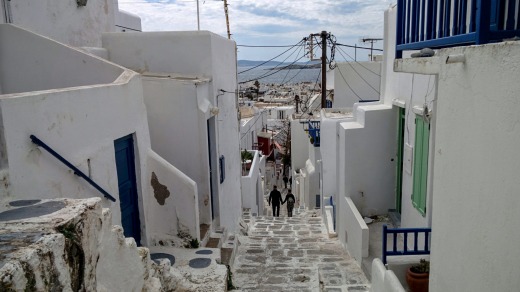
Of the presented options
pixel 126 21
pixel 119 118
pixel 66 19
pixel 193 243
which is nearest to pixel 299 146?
pixel 126 21

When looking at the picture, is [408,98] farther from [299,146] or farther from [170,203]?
[299,146]

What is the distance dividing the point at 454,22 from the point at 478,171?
4.12 feet

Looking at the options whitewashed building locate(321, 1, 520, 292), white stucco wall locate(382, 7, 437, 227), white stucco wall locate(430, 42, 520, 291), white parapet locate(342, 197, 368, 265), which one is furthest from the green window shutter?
white stucco wall locate(430, 42, 520, 291)

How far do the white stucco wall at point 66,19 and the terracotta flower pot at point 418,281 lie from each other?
25.9ft

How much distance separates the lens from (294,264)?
8.95m

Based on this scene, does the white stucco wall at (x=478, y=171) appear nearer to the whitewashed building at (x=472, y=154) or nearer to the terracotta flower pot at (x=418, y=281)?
the whitewashed building at (x=472, y=154)

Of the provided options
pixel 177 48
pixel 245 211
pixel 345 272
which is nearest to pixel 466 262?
pixel 345 272

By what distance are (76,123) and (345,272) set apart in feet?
18.1

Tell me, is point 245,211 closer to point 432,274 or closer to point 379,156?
point 379,156

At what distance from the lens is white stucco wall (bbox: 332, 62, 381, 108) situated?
22.4 meters

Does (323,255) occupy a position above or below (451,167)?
below

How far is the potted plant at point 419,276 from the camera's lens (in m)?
5.81

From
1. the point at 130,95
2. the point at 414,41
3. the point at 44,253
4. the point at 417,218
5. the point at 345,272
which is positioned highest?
the point at 414,41

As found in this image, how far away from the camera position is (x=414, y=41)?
4254mm
